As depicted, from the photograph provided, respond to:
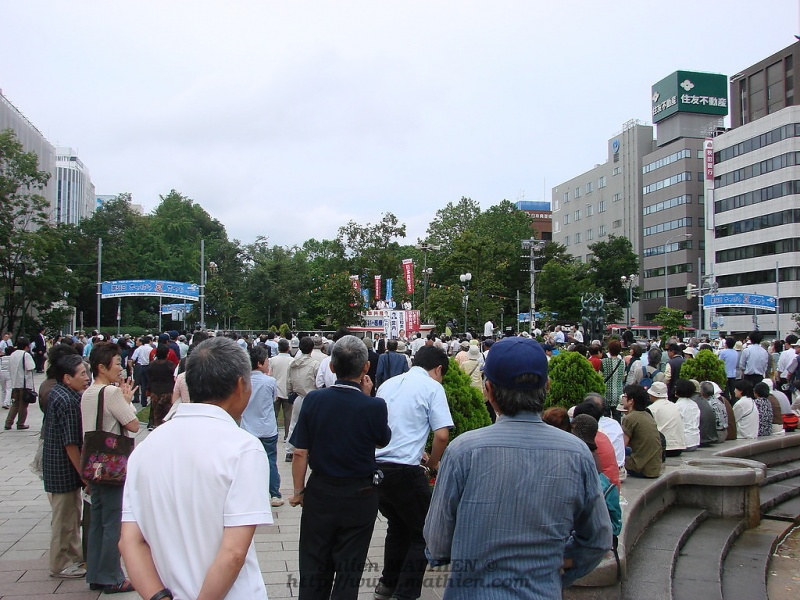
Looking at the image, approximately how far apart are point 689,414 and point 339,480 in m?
6.72

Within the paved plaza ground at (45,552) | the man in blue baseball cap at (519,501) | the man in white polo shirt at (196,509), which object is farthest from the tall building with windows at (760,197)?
the man in white polo shirt at (196,509)

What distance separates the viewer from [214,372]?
7.75 feet

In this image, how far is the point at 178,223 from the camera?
6612cm

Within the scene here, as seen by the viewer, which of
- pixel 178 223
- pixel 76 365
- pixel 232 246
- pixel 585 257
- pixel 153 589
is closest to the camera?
pixel 153 589

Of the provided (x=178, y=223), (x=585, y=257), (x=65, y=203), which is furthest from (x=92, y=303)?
(x=65, y=203)

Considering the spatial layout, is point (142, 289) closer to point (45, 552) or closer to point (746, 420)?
point (746, 420)

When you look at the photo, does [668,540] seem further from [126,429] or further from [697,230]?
[697,230]

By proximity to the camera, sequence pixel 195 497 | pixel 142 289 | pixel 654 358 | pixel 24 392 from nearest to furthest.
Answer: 1. pixel 195 497
2. pixel 24 392
3. pixel 654 358
4. pixel 142 289

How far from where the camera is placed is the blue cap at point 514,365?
2.37m

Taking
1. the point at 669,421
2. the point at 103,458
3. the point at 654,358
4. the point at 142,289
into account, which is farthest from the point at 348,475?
the point at 142,289

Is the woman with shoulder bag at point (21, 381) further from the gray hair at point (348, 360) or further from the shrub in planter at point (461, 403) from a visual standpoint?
the gray hair at point (348, 360)

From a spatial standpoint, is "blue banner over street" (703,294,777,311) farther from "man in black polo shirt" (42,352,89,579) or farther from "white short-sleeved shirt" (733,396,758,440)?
"man in black polo shirt" (42,352,89,579)

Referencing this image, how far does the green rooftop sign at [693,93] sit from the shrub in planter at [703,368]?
64.3 meters

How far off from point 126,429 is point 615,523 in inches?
131
